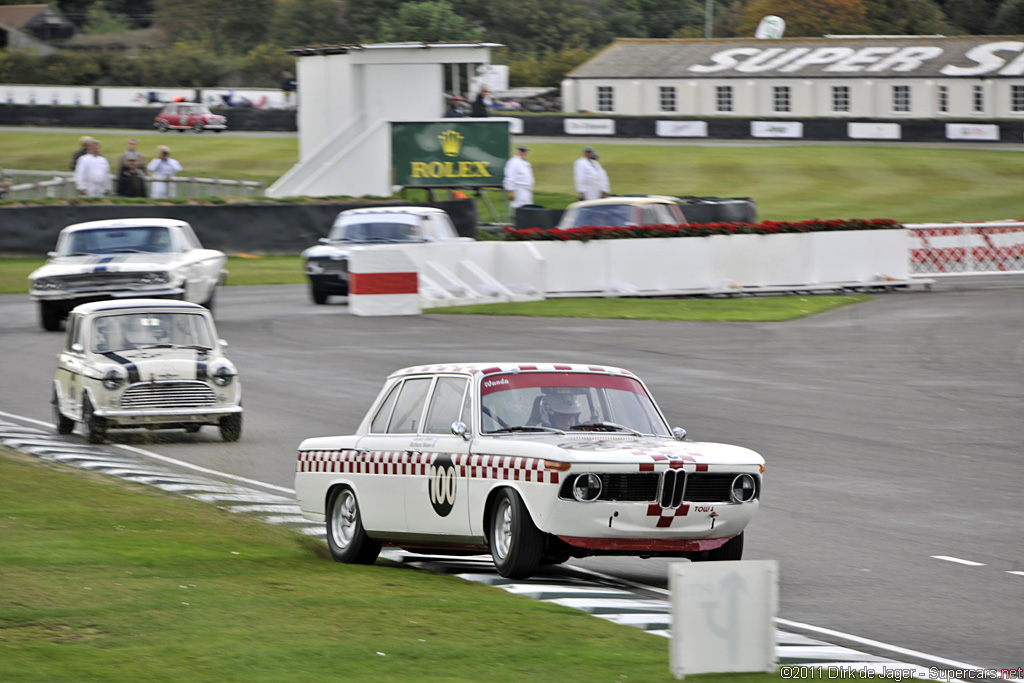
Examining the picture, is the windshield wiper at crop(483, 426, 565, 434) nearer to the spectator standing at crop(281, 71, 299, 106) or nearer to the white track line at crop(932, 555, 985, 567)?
the white track line at crop(932, 555, 985, 567)

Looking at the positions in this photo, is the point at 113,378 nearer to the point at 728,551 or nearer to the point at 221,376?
the point at 221,376

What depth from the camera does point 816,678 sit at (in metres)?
6.86

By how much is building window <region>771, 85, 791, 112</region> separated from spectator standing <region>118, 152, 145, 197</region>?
5250 centimetres

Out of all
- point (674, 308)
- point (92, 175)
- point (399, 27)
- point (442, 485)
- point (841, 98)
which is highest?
point (399, 27)

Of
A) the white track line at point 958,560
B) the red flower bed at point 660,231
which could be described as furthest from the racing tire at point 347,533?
the red flower bed at point 660,231

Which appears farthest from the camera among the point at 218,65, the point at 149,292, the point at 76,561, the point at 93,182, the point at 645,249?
the point at 218,65

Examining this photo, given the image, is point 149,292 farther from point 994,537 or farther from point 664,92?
point 664,92

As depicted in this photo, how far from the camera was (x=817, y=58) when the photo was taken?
82250mm

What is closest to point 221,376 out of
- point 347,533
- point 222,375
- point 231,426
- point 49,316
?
point 222,375

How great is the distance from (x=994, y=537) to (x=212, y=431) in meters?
9.45

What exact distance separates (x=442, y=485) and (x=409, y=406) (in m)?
0.95

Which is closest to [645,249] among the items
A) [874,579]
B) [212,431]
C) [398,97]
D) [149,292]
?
[149,292]

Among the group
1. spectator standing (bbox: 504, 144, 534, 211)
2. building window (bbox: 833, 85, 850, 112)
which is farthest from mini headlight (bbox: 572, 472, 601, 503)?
building window (bbox: 833, 85, 850, 112)

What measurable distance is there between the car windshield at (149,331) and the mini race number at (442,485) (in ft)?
24.5
